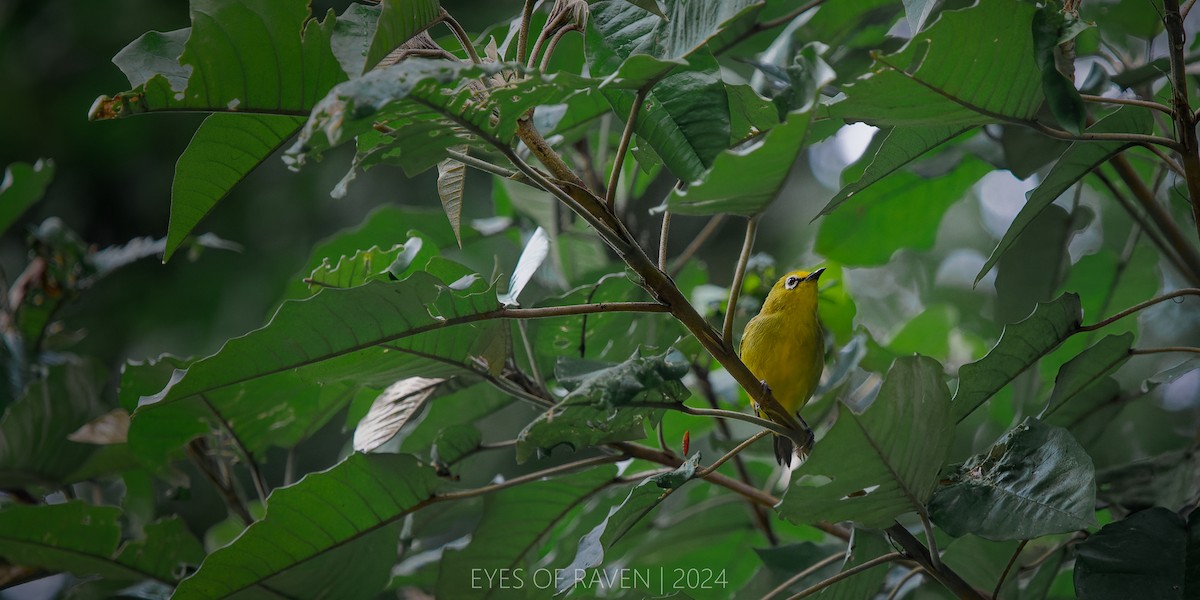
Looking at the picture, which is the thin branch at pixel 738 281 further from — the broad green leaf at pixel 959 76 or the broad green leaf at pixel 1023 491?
the broad green leaf at pixel 1023 491

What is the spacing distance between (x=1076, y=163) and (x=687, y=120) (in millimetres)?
531

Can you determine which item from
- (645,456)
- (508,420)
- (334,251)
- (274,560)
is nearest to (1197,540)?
(645,456)

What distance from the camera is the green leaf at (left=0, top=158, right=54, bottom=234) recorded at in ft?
6.56

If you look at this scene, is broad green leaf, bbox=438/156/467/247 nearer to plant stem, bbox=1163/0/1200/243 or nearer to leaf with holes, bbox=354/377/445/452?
leaf with holes, bbox=354/377/445/452

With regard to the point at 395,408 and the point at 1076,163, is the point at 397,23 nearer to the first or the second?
the point at 395,408

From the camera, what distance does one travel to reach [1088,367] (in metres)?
1.29

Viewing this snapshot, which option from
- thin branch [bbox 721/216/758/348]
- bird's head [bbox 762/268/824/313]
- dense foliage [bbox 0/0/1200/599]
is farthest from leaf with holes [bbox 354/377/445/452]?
bird's head [bbox 762/268/824/313]

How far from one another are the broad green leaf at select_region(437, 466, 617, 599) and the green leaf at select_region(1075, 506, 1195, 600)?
2.38 ft

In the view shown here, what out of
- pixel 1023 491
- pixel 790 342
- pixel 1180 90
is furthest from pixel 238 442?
pixel 1180 90

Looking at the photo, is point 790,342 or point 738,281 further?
point 790,342

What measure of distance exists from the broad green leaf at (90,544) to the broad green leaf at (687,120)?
1272 mm

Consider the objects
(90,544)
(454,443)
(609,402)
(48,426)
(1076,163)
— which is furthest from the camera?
(48,426)

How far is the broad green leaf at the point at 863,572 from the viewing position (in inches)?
47.9

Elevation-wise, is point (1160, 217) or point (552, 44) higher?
point (552, 44)
